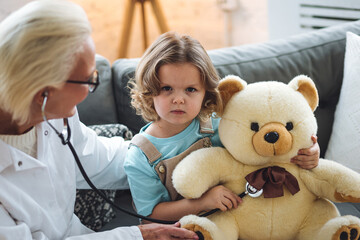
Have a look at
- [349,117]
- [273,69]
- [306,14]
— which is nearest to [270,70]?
[273,69]

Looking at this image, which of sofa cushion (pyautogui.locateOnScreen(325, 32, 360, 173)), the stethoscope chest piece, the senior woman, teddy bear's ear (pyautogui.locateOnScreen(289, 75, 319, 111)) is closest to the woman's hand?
the senior woman

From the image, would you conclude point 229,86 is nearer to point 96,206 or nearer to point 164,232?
point 164,232

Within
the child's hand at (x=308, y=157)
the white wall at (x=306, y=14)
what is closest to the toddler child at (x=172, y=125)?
the child's hand at (x=308, y=157)

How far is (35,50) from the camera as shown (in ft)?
2.80

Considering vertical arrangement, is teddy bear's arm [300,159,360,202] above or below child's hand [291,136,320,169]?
below

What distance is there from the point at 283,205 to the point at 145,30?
8.03 feet

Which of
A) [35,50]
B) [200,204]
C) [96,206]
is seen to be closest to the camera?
[35,50]

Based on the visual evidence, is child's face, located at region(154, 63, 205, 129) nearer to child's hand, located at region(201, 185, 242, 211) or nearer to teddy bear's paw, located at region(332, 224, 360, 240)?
child's hand, located at region(201, 185, 242, 211)

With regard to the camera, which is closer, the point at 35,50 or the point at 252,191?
the point at 35,50

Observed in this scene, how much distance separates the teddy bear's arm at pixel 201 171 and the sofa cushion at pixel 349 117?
588mm

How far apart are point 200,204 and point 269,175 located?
8.3 inches

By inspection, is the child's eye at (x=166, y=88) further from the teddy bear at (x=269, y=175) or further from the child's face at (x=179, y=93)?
the teddy bear at (x=269, y=175)

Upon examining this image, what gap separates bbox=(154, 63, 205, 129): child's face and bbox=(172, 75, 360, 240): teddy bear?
0.28 ft

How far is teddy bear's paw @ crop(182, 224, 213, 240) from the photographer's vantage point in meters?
1.11
